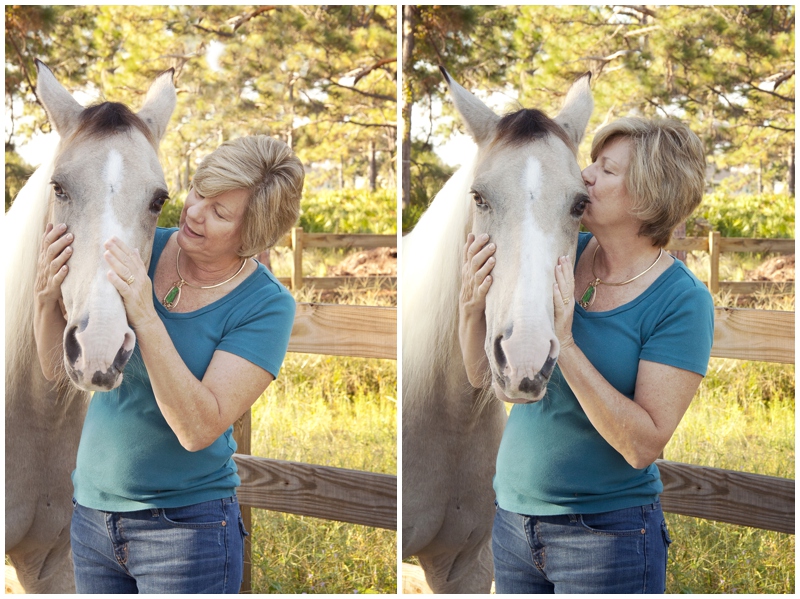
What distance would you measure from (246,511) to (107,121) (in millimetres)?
1183

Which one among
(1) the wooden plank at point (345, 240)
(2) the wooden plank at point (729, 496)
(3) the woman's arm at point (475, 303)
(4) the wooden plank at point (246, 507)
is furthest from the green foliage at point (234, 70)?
(2) the wooden plank at point (729, 496)

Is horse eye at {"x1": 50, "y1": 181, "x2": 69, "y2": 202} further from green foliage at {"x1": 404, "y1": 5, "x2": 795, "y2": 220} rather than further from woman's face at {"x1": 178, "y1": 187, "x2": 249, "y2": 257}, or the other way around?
green foliage at {"x1": 404, "y1": 5, "x2": 795, "y2": 220}

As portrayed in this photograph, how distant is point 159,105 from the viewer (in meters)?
1.60

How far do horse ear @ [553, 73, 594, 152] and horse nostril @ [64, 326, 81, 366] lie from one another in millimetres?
1084

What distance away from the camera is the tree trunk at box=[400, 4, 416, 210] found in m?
1.85

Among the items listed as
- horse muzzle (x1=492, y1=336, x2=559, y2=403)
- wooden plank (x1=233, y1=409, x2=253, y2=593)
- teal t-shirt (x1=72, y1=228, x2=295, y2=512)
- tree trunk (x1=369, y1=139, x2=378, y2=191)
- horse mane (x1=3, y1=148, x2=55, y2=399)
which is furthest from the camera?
wooden plank (x1=233, y1=409, x2=253, y2=593)

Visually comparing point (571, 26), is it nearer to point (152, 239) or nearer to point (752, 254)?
point (752, 254)

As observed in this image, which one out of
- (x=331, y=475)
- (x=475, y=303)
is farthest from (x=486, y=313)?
(x=331, y=475)

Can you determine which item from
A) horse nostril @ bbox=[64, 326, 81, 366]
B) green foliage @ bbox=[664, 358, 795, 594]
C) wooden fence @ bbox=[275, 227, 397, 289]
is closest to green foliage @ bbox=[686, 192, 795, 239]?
green foliage @ bbox=[664, 358, 795, 594]

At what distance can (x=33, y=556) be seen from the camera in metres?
1.82

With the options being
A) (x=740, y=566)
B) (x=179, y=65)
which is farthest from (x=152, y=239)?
(x=740, y=566)

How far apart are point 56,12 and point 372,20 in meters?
0.85

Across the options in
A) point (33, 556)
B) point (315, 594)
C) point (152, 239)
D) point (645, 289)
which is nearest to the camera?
point (645, 289)

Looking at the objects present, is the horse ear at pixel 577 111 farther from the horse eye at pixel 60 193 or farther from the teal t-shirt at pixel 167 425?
the horse eye at pixel 60 193
